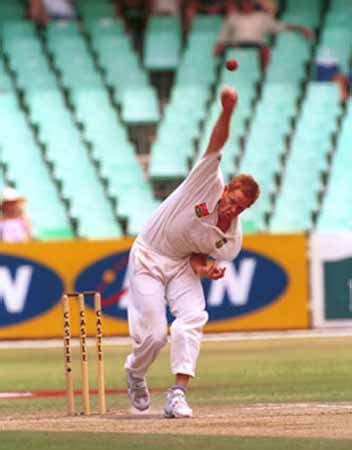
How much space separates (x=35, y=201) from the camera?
24.1 meters

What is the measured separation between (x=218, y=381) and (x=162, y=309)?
3.06 m

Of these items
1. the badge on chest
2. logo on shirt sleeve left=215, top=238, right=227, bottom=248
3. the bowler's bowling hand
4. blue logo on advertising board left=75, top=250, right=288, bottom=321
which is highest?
the badge on chest

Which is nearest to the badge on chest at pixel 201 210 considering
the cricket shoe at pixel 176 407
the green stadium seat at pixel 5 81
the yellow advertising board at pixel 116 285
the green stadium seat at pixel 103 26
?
the cricket shoe at pixel 176 407

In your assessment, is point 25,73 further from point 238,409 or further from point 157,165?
point 238,409

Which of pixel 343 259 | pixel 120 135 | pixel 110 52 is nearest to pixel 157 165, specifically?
pixel 120 135

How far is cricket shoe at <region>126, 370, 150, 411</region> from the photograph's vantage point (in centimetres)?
1089

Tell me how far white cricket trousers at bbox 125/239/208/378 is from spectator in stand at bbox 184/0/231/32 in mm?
16382

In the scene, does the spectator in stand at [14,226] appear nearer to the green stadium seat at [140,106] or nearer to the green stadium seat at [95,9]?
the green stadium seat at [140,106]

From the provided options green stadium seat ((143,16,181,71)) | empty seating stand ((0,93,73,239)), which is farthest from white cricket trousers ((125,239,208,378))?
green stadium seat ((143,16,181,71))

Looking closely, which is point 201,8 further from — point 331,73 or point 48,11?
point 331,73

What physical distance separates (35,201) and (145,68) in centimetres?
342

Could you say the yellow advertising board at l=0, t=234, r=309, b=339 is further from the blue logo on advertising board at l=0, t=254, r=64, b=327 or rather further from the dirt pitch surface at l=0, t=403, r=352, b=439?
the dirt pitch surface at l=0, t=403, r=352, b=439

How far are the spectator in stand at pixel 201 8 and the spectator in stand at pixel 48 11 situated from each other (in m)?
1.78

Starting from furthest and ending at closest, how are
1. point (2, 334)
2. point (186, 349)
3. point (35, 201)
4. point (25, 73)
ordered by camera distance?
point (25, 73) < point (35, 201) < point (2, 334) < point (186, 349)
